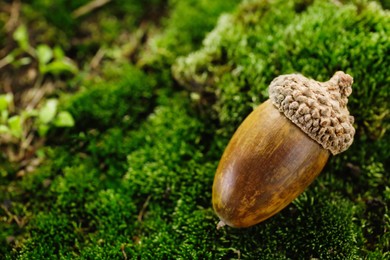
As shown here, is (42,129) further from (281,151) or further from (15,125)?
(281,151)

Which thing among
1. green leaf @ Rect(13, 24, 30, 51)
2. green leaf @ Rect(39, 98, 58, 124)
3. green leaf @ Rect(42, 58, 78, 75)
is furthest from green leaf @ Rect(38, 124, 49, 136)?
green leaf @ Rect(13, 24, 30, 51)

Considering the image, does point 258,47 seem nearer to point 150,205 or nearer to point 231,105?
point 231,105

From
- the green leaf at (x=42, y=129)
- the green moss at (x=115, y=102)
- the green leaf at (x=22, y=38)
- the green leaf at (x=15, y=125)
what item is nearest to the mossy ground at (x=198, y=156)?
the green moss at (x=115, y=102)

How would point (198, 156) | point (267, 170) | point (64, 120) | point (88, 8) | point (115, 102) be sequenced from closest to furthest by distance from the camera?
point (267, 170), point (198, 156), point (64, 120), point (115, 102), point (88, 8)

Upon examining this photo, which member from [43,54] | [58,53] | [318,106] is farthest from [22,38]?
[318,106]

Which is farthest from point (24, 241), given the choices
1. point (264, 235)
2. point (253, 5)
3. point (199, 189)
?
point (253, 5)

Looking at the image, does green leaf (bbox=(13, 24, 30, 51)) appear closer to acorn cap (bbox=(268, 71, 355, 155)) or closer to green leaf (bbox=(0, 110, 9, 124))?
green leaf (bbox=(0, 110, 9, 124))
